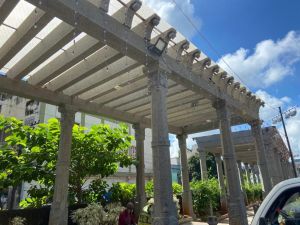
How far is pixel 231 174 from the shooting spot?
10.2m

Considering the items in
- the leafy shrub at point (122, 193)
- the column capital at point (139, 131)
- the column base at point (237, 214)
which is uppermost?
the column capital at point (139, 131)

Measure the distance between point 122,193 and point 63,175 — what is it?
3640 mm

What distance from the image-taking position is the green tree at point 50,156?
909 centimetres

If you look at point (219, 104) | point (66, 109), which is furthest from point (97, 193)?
point (219, 104)

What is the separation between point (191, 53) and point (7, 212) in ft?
25.9

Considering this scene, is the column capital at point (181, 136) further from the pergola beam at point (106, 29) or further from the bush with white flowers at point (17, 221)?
the bush with white flowers at point (17, 221)

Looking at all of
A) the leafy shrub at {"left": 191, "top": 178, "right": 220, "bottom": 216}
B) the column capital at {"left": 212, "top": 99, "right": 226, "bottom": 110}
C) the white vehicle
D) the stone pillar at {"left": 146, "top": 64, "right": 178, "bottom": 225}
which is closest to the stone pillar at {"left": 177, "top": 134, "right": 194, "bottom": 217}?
the leafy shrub at {"left": 191, "top": 178, "right": 220, "bottom": 216}

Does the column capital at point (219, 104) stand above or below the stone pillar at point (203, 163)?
above

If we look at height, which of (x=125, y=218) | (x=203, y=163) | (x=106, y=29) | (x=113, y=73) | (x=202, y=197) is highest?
(x=113, y=73)

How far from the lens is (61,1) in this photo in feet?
17.3

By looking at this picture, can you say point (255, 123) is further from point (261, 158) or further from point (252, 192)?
point (252, 192)

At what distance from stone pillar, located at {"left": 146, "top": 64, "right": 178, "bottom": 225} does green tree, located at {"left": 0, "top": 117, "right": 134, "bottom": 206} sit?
3.82 meters

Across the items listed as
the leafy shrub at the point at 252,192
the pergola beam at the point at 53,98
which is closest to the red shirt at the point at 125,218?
the pergola beam at the point at 53,98

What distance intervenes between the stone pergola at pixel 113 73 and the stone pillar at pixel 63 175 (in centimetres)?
3
